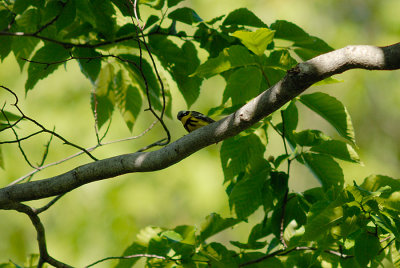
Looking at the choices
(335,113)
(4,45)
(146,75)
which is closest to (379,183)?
(335,113)

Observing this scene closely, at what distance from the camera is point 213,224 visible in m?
2.62

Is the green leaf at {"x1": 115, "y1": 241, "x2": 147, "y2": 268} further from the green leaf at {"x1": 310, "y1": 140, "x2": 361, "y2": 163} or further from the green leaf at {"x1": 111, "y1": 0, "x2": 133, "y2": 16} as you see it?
the green leaf at {"x1": 111, "y1": 0, "x2": 133, "y2": 16}

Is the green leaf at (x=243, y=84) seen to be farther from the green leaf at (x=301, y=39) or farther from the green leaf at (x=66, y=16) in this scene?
the green leaf at (x=66, y=16)

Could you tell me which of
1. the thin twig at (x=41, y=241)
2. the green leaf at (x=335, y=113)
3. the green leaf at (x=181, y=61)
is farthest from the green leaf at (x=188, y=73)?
the thin twig at (x=41, y=241)

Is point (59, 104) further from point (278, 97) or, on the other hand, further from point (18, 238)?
point (278, 97)

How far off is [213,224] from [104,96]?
122cm

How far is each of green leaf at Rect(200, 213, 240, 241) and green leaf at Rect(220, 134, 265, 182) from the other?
0.82 ft

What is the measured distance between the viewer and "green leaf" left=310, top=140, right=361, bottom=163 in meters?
2.54

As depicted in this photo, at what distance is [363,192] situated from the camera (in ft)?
6.52

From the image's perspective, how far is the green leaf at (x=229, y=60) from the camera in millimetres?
2400

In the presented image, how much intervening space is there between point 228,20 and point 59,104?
16.0 feet

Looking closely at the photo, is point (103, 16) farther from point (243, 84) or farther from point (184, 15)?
point (243, 84)

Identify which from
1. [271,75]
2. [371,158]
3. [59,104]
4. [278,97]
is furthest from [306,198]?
[371,158]

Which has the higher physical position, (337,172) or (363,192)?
(337,172)
